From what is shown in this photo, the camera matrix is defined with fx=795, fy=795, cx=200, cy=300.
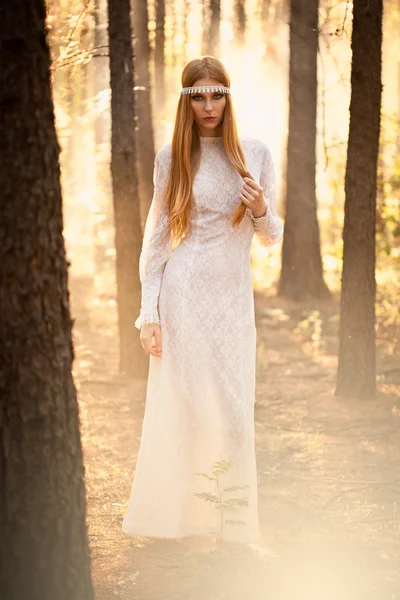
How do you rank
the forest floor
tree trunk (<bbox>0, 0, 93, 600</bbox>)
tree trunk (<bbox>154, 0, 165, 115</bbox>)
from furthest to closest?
tree trunk (<bbox>154, 0, 165, 115</bbox>) < the forest floor < tree trunk (<bbox>0, 0, 93, 600</bbox>)

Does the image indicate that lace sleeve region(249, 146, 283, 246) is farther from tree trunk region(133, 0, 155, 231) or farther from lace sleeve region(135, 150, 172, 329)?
tree trunk region(133, 0, 155, 231)

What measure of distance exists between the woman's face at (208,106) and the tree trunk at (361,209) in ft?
9.76

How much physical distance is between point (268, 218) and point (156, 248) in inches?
24.8

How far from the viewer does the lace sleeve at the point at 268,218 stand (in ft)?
13.5

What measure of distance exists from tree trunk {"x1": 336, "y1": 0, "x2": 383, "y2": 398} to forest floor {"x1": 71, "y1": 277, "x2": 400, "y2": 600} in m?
0.36

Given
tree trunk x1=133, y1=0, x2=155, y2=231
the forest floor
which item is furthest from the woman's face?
tree trunk x1=133, y1=0, x2=155, y2=231

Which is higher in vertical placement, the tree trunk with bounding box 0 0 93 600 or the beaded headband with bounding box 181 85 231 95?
the beaded headband with bounding box 181 85 231 95

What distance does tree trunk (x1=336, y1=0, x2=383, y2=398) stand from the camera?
677 centimetres

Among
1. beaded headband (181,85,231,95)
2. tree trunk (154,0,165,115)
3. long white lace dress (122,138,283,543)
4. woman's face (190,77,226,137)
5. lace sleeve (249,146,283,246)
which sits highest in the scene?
tree trunk (154,0,165,115)

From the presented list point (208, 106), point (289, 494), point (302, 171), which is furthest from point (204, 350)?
point (302, 171)

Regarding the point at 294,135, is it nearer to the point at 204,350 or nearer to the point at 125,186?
the point at 125,186

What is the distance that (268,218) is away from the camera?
4.11 metres

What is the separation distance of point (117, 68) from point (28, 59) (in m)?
5.13

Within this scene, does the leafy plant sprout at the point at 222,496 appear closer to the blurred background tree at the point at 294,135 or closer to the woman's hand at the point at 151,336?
the woman's hand at the point at 151,336
